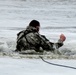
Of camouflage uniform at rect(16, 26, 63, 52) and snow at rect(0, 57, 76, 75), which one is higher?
camouflage uniform at rect(16, 26, 63, 52)

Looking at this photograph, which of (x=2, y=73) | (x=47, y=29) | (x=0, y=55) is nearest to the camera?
(x=2, y=73)

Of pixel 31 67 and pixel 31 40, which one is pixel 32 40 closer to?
pixel 31 40

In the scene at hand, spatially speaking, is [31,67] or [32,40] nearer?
[31,67]

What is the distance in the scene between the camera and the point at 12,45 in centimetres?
1083

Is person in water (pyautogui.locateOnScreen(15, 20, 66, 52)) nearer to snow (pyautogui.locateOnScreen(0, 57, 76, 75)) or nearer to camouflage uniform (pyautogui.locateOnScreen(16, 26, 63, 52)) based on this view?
camouflage uniform (pyautogui.locateOnScreen(16, 26, 63, 52))

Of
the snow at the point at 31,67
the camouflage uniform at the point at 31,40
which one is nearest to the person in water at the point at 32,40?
the camouflage uniform at the point at 31,40

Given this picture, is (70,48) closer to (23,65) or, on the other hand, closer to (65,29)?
(23,65)

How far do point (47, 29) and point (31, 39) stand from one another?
22.1 ft

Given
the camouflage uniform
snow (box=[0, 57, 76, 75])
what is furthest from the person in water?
snow (box=[0, 57, 76, 75])

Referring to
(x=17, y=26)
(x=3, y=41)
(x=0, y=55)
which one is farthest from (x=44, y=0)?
(x=0, y=55)

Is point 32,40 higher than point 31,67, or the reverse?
point 32,40

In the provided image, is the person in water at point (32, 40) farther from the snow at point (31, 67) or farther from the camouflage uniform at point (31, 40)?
the snow at point (31, 67)

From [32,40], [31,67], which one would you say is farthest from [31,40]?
[31,67]

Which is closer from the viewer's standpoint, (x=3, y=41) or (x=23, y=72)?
(x=23, y=72)
